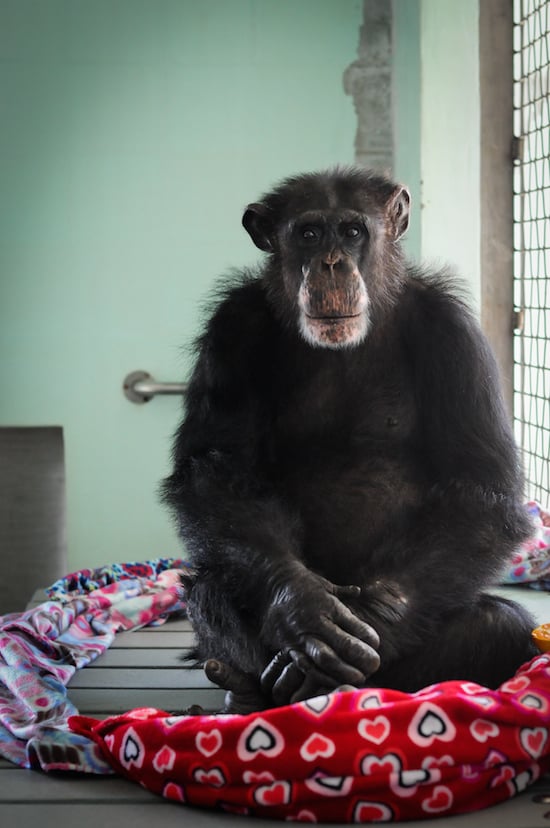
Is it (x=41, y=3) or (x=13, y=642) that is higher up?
(x=41, y=3)

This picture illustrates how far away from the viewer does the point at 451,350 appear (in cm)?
254

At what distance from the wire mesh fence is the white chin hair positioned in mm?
1267

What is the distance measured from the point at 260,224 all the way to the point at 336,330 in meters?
0.39

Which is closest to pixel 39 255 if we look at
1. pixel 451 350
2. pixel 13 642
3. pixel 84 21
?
pixel 84 21

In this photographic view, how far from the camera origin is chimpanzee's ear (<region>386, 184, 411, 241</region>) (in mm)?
2689

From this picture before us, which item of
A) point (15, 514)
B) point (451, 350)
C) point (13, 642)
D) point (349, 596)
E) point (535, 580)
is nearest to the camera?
point (349, 596)

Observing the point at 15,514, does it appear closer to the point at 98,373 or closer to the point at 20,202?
the point at 98,373

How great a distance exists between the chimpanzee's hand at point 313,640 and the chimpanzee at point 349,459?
0.01 meters

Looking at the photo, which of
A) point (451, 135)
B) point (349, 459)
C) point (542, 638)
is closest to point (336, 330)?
point (349, 459)

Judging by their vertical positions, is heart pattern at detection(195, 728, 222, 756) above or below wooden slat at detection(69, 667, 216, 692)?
above

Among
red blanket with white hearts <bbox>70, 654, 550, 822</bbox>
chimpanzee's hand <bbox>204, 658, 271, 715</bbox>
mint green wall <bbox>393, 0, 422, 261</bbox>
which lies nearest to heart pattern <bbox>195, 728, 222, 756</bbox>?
red blanket with white hearts <bbox>70, 654, 550, 822</bbox>

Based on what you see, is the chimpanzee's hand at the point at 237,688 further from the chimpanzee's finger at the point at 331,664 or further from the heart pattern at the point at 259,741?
the heart pattern at the point at 259,741

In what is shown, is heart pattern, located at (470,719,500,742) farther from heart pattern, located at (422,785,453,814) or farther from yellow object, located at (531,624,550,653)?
yellow object, located at (531,624,550,653)

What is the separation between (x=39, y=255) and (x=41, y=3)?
0.97 meters
